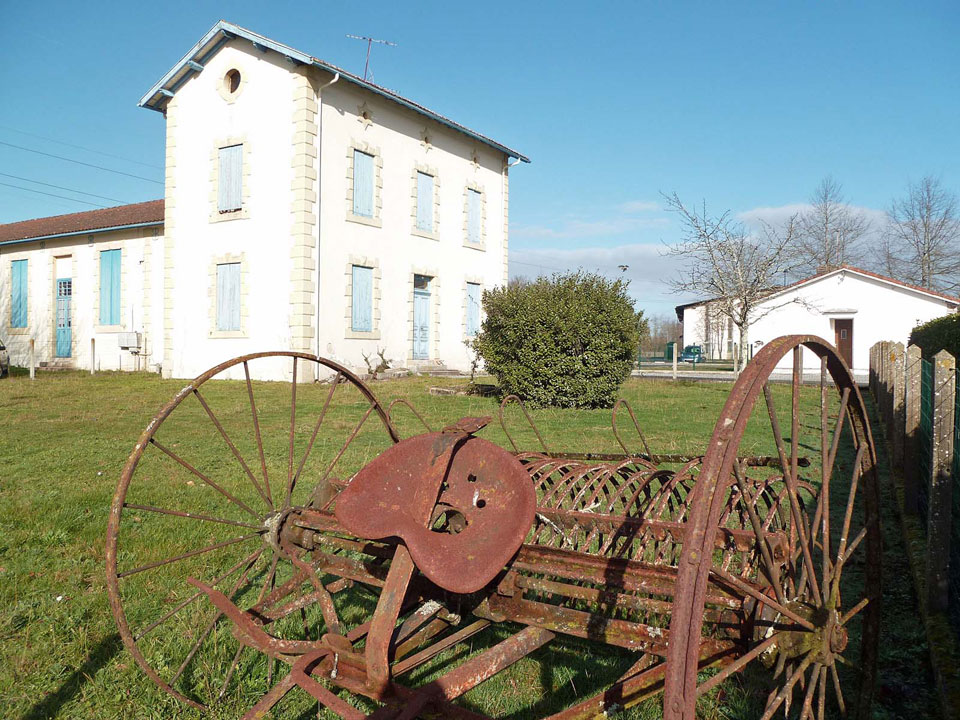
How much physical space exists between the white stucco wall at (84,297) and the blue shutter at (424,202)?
7.46 meters

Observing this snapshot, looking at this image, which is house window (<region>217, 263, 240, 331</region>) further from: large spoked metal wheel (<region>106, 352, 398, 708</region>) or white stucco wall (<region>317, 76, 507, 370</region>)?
large spoked metal wheel (<region>106, 352, 398, 708</region>)

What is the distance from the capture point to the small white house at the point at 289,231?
15.0m

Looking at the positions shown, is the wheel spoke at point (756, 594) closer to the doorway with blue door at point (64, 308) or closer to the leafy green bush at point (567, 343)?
the leafy green bush at point (567, 343)

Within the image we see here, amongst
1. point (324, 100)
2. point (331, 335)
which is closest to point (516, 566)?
point (331, 335)

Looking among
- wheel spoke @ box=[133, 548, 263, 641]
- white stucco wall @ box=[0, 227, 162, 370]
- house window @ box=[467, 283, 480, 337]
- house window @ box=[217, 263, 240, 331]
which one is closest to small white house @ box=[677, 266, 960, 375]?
house window @ box=[467, 283, 480, 337]

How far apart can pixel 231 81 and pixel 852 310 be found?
86.2 ft

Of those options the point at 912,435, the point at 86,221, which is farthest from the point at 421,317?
the point at 912,435

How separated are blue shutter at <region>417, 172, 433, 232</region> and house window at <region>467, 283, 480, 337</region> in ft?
7.80

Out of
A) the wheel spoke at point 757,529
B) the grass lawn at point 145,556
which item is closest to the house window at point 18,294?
the grass lawn at point 145,556

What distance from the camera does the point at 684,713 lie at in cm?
129

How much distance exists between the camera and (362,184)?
639 inches

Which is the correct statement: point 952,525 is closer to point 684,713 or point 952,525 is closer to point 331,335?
point 684,713

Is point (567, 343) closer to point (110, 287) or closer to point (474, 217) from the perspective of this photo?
point (474, 217)

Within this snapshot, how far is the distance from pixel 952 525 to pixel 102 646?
4.16m
